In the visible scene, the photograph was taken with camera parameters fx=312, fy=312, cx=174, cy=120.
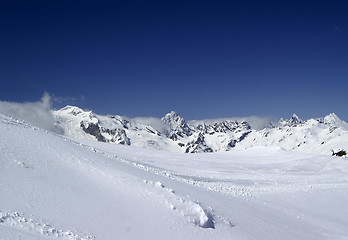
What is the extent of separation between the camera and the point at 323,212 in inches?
1009

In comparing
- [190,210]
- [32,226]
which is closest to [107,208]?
[32,226]

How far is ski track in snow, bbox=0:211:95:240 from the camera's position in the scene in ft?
32.4

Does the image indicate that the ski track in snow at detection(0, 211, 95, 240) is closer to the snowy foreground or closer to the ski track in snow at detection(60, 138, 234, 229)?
the snowy foreground

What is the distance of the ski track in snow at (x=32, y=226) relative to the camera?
32.4 ft

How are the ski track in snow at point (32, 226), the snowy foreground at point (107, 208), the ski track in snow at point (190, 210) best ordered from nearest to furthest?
the ski track in snow at point (32, 226) < the snowy foreground at point (107, 208) < the ski track in snow at point (190, 210)

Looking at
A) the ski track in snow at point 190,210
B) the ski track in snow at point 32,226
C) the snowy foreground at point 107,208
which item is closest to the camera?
the ski track in snow at point 32,226

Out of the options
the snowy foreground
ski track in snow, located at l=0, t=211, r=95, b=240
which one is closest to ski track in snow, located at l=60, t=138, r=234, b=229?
the snowy foreground

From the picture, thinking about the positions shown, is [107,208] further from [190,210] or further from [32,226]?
[190,210]

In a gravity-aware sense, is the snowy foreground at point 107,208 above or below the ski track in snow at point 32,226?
above

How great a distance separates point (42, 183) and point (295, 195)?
23.3m

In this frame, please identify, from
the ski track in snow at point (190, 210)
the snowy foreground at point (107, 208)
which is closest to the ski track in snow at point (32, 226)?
the snowy foreground at point (107, 208)

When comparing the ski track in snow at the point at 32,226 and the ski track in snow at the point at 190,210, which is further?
the ski track in snow at the point at 190,210

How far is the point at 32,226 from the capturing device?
33.1 feet

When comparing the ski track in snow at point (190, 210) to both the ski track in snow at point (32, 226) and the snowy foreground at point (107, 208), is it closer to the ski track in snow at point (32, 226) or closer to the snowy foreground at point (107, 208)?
the snowy foreground at point (107, 208)
